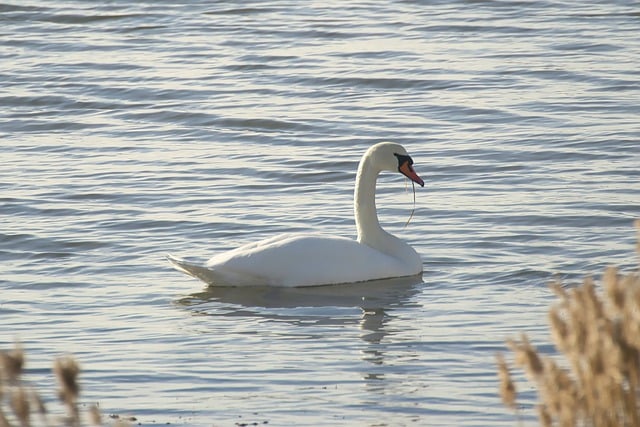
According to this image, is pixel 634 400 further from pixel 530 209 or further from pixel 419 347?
pixel 530 209

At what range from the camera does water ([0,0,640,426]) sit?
6.29m

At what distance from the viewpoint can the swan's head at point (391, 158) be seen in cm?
899

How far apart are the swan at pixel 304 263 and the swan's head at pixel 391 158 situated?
0.50 m

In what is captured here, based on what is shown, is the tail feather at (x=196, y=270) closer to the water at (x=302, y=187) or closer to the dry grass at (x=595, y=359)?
the water at (x=302, y=187)

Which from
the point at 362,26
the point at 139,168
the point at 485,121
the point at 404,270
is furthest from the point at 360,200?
the point at 362,26

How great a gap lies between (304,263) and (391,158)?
3.76 ft

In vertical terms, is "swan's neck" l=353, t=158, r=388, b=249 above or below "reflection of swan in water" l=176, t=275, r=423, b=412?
above

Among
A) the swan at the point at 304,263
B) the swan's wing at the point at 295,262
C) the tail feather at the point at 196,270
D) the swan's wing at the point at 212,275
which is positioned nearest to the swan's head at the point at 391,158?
the swan at the point at 304,263

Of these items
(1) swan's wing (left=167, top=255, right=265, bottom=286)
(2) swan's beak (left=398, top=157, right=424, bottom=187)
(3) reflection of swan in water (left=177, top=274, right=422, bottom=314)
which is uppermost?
(2) swan's beak (left=398, top=157, right=424, bottom=187)

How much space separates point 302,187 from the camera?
36.3 feet

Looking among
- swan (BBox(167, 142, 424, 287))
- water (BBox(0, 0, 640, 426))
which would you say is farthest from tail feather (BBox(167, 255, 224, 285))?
water (BBox(0, 0, 640, 426))

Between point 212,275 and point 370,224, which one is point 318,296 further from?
point 370,224

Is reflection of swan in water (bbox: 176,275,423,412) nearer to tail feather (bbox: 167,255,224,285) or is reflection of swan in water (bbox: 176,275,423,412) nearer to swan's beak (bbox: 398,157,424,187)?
tail feather (bbox: 167,255,224,285)

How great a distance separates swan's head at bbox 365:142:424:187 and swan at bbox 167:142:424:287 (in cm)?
50
